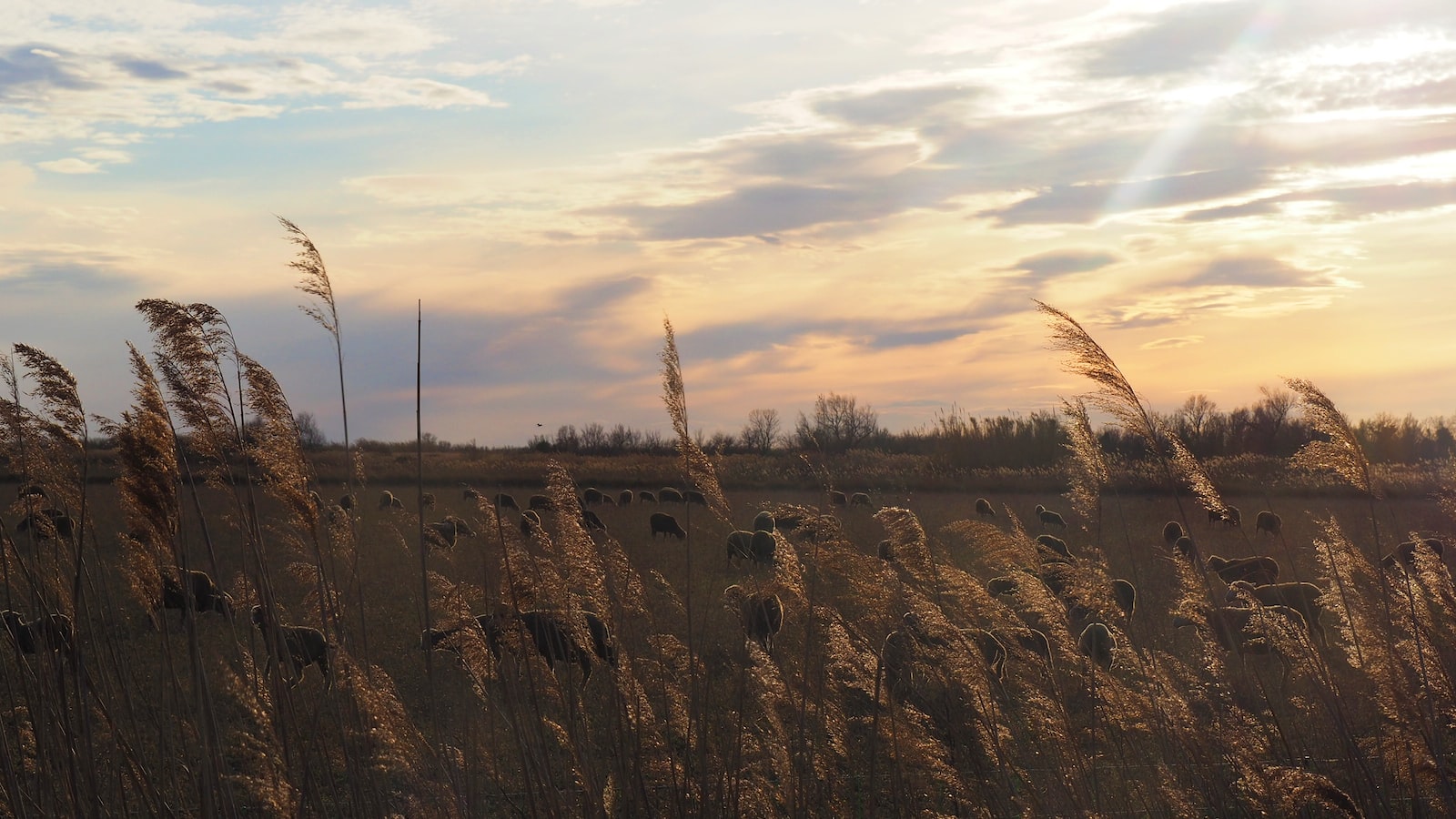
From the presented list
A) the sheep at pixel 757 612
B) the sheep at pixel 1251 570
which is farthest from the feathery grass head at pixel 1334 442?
the sheep at pixel 1251 570

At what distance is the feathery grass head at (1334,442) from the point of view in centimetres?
396

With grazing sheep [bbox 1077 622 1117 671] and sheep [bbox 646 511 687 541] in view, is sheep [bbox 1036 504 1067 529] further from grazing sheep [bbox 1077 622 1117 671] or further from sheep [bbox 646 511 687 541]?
grazing sheep [bbox 1077 622 1117 671]

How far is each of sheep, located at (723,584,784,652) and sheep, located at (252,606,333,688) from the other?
161 cm

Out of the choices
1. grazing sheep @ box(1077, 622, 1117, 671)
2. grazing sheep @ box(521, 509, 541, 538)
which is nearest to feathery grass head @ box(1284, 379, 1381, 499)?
grazing sheep @ box(521, 509, 541, 538)

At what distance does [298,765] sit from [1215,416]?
4427 centimetres

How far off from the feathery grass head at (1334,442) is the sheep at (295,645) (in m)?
3.75

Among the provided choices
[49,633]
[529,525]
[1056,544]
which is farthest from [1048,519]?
[49,633]

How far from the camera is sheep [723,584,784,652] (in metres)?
4.28

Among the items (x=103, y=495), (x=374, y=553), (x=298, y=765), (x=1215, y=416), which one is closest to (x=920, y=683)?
(x=298, y=765)

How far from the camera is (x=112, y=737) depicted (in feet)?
12.7

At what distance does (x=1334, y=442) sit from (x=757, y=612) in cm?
413

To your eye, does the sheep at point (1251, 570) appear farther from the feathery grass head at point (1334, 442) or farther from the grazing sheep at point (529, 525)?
the feathery grass head at point (1334, 442)

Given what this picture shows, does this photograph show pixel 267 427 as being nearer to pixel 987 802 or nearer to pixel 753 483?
pixel 987 802

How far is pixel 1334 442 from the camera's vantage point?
399 centimetres
